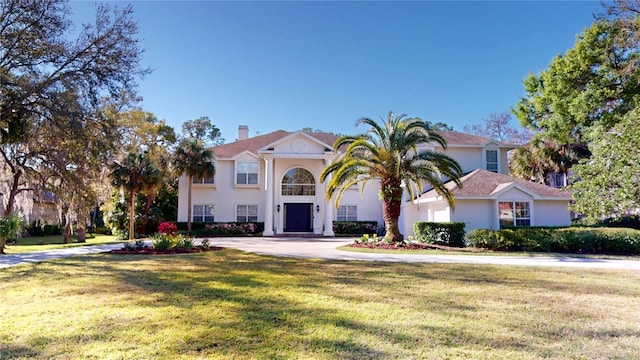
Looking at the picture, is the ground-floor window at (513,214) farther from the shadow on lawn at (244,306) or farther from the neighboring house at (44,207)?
the neighboring house at (44,207)

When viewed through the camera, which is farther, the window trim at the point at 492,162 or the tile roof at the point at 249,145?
the tile roof at the point at 249,145

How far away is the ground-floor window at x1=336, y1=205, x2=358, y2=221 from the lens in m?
29.3

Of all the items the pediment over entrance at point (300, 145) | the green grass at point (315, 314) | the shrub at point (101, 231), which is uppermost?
the pediment over entrance at point (300, 145)

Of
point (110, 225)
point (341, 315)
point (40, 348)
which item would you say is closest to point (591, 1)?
point (341, 315)

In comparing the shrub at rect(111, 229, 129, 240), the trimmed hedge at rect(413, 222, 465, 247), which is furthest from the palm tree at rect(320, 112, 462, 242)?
the shrub at rect(111, 229, 129, 240)

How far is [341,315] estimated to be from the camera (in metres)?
5.47

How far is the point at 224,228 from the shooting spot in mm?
27859

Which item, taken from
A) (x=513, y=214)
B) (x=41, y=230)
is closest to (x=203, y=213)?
(x=41, y=230)

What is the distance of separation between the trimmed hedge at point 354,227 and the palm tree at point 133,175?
1365 centimetres

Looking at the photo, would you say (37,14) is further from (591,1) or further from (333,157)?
(591,1)

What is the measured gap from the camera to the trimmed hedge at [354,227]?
28.2 m

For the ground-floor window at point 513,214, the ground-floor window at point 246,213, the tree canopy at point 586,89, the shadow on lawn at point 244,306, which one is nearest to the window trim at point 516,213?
the ground-floor window at point 513,214

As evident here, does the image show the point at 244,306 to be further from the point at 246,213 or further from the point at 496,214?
the point at 246,213

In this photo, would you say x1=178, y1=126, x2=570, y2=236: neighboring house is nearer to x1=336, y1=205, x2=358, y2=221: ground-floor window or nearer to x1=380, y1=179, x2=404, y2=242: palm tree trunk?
x1=336, y1=205, x2=358, y2=221: ground-floor window
